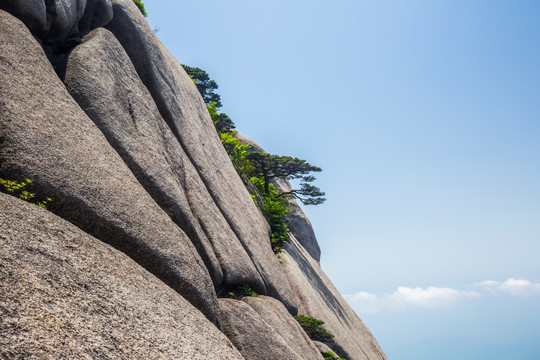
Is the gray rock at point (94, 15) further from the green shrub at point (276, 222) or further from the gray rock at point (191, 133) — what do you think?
the green shrub at point (276, 222)

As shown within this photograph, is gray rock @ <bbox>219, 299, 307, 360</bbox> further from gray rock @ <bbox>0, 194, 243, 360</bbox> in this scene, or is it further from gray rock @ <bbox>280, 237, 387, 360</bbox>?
gray rock @ <bbox>280, 237, 387, 360</bbox>

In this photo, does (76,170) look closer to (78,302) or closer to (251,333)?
(78,302)

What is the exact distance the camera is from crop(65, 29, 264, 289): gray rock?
1136cm

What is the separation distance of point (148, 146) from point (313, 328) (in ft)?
43.7

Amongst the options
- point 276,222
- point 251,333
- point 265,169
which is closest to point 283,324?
point 251,333

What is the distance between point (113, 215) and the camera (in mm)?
8984

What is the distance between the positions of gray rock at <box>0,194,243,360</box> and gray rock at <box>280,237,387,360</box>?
14428 millimetres

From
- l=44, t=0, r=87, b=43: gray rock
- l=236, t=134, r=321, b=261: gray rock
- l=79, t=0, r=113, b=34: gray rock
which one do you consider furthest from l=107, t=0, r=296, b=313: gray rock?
l=236, t=134, r=321, b=261: gray rock

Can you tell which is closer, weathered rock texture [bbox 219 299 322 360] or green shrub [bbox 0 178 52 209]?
green shrub [bbox 0 178 52 209]

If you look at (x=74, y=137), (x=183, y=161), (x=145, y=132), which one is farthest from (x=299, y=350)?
(x=74, y=137)

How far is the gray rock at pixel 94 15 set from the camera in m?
15.0

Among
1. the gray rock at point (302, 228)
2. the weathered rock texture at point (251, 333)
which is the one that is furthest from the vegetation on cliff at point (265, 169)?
the weathered rock texture at point (251, 333)

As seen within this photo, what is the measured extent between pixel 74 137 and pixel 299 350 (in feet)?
34.7

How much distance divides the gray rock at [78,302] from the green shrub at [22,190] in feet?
1.68
